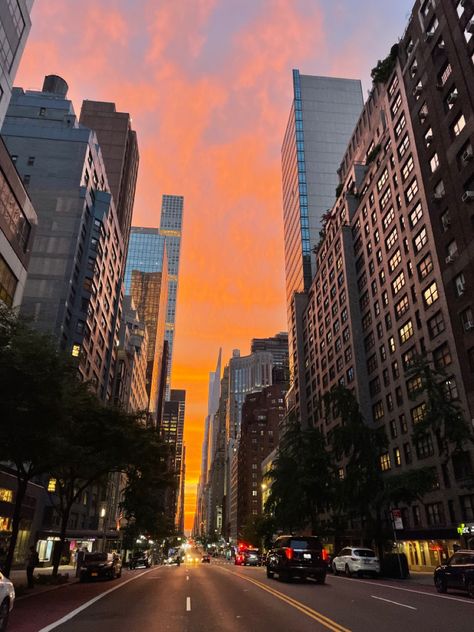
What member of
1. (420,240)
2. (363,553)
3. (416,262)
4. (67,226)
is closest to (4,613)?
(363,553)

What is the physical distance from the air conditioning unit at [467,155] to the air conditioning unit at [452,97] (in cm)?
578

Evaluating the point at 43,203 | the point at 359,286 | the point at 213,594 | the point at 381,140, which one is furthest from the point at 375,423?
the point at 43,203

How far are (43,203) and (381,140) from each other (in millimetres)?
53078

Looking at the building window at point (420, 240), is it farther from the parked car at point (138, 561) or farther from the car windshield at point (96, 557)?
the parked car at point (138, 561)

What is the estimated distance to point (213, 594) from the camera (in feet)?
57.8

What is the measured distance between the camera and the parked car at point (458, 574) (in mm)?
17141

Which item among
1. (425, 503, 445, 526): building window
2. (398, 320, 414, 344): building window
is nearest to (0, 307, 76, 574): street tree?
(425, 503, 445, 526): building window

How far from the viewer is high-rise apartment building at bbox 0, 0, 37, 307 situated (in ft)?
102

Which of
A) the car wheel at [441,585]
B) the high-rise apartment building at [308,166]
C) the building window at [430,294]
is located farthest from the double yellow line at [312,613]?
the high-rise apartment building at [308,166]

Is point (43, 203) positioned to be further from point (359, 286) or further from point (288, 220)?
point (288, 220)

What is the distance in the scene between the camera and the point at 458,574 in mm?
17875

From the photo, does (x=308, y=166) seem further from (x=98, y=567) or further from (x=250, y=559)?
(x=98, y=567)

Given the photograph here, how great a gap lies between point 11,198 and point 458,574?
33490 mm

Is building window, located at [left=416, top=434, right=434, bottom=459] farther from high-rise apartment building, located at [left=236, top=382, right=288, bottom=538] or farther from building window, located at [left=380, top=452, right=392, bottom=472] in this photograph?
high-rise apartment building, located at [left=236, top=382, right=288, bottom=538]
